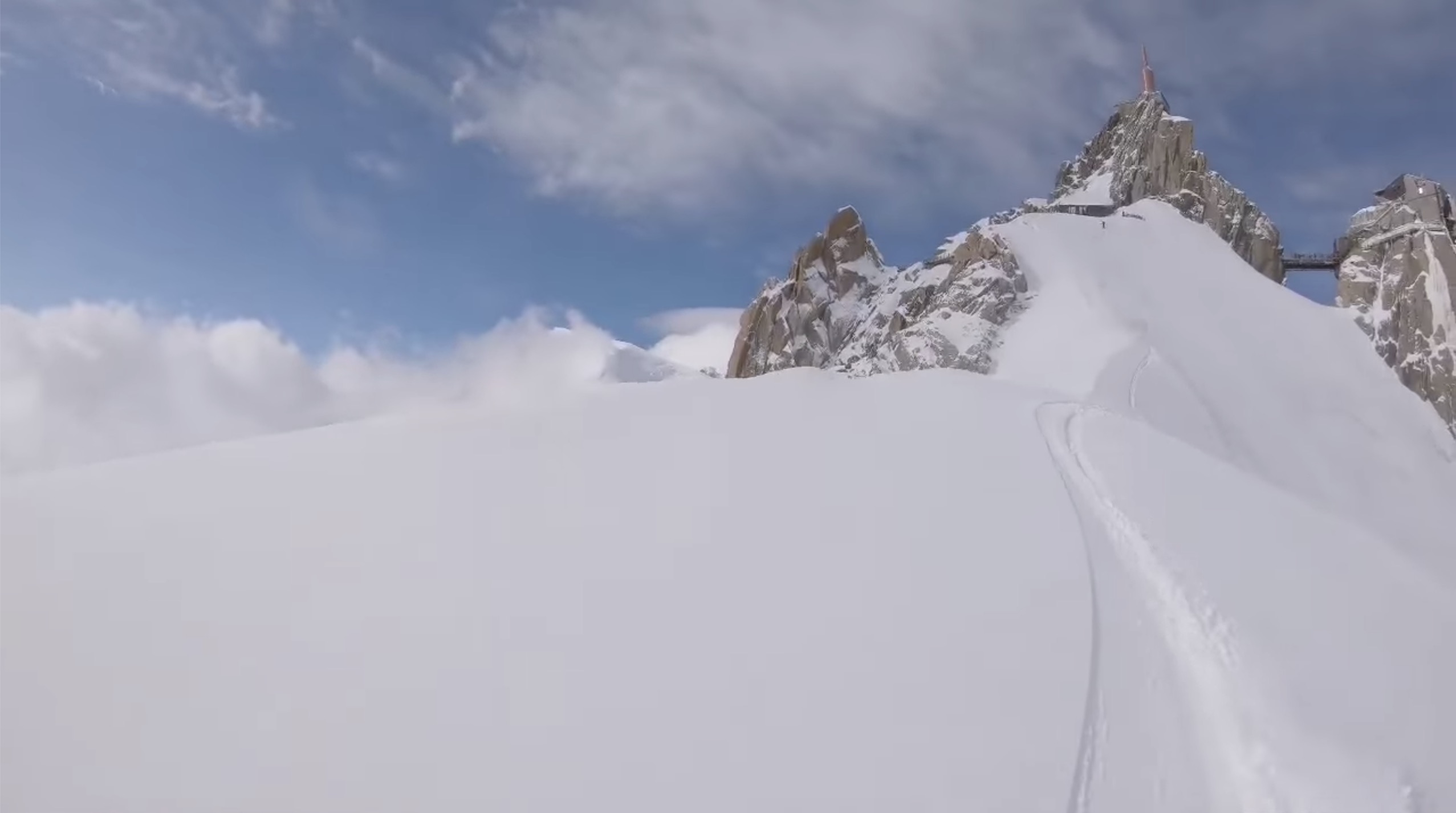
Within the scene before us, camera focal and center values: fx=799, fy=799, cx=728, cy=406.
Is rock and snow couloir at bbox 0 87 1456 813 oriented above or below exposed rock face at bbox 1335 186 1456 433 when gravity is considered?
below

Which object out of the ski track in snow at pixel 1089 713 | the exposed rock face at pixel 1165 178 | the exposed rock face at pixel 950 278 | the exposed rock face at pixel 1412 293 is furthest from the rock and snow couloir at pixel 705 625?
the exposed rock face at pixel 1165 178

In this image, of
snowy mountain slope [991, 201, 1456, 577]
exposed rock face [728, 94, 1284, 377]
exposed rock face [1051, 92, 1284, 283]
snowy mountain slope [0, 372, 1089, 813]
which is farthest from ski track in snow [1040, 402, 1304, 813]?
exposed rock face [1051, 92, 1284, 283]

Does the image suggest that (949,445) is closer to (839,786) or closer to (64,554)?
(839,786)

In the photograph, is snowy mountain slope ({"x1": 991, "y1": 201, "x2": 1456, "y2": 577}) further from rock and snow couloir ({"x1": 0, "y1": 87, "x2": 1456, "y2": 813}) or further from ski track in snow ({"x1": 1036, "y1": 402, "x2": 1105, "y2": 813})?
ski track in snow ({"x1": 1036, "y1": 402, "x2": 1105, "y2": 813})

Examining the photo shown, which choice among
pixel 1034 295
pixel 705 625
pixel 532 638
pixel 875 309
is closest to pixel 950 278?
pixel 1034 295

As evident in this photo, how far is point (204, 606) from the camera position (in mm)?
9695

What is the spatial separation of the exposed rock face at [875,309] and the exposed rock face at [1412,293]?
23727 millimetres

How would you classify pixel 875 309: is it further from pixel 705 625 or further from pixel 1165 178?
pixel 705 625

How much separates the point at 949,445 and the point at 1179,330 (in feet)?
116

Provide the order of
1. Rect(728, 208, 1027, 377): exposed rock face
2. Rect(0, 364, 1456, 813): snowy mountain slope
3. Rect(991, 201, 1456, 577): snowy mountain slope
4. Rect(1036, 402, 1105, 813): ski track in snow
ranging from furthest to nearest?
Rect(728, 208, 1027, 377): exposed rock face, Rect(991, 201, 1456, 577): snowy mountain slope, Rect(1036, 402, 1105, 813): ski track in snow, Rect(0, 364, 1456, 813): snowy mountain slope

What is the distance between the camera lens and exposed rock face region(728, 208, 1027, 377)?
52.9 meters

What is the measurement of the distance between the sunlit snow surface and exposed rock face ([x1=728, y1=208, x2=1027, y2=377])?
33822 millimetres

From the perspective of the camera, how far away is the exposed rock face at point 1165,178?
218 ft

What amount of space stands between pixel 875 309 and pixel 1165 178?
3436 centimetres
